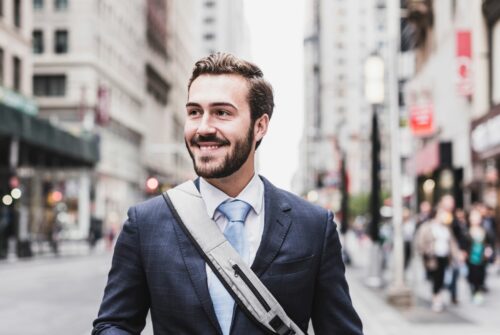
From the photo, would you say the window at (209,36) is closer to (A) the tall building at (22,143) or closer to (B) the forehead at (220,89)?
(A) the tall building at (22,143)

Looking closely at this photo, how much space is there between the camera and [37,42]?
5816 cm

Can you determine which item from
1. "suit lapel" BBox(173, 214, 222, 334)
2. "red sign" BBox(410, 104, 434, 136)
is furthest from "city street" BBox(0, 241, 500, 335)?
"red sign" BBox(410, 104, 434, 136)

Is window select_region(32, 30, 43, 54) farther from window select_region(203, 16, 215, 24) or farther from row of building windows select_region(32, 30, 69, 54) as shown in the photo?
window select_region(203, 16, 215, 24)

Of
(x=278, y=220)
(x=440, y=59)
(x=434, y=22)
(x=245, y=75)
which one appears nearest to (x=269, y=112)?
(x=245, y=75)

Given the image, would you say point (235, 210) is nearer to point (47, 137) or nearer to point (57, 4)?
point (47, 137)

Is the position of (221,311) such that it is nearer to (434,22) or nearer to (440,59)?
(440,59)

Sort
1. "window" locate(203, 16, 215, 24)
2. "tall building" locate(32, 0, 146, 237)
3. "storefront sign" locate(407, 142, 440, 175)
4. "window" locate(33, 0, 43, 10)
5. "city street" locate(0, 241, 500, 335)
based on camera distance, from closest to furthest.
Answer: "city street" locate(0, 241, 500, 335), "storefront sign" locate(407, 142, 440, 175), "tall building" locate(32, 0, 146, 237), "window" locate(33, 0, 43, 10), "window" locate(203, 16, 215, 24)

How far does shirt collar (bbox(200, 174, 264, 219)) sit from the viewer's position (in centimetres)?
274

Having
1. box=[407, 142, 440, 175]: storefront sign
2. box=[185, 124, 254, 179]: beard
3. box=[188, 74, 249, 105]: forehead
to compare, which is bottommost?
box=[185, 124, 254, 179]: beard

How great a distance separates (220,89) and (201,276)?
0.60 metres

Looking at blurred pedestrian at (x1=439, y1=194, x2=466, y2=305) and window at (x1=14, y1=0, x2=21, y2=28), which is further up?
window at (x1=14, y1=0, x2=21, y2=28)

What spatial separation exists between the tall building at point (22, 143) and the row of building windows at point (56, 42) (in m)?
14.2

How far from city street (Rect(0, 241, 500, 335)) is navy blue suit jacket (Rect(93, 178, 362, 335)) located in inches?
347

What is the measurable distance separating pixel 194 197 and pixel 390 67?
51.1ft
